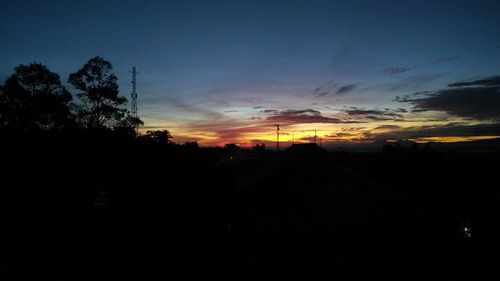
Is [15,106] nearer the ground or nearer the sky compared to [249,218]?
nearer the sky

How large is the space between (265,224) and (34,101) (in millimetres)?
25141

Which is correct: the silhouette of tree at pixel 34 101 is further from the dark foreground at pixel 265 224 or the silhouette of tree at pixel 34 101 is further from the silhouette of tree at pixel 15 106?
the dark foreground at pixel 265 224

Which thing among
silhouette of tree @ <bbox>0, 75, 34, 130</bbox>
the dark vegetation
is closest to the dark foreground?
the dark vegetation

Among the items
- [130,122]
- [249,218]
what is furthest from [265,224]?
[130,122]

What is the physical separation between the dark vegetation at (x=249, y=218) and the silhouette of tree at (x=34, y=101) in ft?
13.2

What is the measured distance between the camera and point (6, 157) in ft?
66.3

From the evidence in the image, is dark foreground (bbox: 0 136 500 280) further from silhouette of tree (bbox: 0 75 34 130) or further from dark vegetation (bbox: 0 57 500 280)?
silhouette of tree (bbox: 0 75 34 130)

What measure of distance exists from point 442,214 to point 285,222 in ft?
23.3

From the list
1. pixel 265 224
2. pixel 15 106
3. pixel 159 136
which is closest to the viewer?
pixel 265 224

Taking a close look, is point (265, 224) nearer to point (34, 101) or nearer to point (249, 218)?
point (249, 218)

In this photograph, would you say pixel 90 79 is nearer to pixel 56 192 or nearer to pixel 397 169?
pixel 56 192

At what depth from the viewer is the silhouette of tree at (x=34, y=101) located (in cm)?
2666

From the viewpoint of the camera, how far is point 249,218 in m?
13.0

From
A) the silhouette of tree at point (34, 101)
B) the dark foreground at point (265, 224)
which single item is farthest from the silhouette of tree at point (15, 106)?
the dark foreground at point (265, 224)
